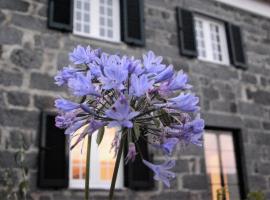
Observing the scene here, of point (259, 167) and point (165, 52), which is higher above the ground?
point (165, 52)

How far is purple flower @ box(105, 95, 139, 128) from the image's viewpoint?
1140 millimetres

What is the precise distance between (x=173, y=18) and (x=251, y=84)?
209 centimetres

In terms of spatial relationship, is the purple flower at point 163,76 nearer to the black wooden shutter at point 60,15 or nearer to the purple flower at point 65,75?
the purple flower at point 65,75

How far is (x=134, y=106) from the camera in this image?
1.23 m

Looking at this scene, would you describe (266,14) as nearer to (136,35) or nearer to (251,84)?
(251,84)

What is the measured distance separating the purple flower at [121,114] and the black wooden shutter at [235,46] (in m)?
7.02

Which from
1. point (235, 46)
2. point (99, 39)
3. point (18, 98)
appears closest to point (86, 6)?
point (99, 39)

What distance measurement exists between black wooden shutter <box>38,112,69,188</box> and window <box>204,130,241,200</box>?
106 inches

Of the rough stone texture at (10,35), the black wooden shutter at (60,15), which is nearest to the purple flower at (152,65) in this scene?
the rough stone texture at (10,35)

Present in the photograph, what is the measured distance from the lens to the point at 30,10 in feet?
19.5

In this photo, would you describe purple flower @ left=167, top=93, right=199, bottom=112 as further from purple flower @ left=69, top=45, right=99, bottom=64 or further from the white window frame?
the white window frame

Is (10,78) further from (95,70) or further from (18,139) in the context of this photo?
(95,70)

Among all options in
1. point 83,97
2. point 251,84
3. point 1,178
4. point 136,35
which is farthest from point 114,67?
point 251,84

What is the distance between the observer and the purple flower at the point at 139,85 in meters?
1.18
